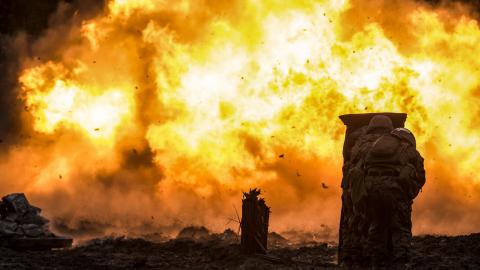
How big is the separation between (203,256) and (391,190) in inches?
243

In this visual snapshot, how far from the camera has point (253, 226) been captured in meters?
18.5

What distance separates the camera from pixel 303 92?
2689 centimetres

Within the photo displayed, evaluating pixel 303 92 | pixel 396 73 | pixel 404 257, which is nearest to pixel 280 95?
pixel 303 92

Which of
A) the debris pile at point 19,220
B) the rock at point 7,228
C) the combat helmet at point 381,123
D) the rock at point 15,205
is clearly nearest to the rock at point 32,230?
the debris pile at point 19,220

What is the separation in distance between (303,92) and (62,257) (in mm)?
11906

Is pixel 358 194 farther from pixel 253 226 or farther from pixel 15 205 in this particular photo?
pixel 15 205

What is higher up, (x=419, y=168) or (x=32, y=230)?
(x=419, y=168)

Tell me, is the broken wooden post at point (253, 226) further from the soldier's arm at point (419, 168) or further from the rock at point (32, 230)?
the rock at point (32, 230)

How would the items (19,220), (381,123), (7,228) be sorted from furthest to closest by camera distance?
(19,220) → (7,228) → (381,123)

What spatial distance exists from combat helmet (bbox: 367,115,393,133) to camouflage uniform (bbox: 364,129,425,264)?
0.56m

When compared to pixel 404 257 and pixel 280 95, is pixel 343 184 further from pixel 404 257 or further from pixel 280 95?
pixel 280 95

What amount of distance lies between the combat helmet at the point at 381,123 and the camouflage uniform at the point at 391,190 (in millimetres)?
558

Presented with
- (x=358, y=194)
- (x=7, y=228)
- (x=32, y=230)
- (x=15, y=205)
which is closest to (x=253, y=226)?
(x=358, y=194)

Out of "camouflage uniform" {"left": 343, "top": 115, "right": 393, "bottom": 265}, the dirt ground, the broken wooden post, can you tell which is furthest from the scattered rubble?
"camouflage uniform" {"left": 343, "top": 115, "right": 393, "bottom": 265}
